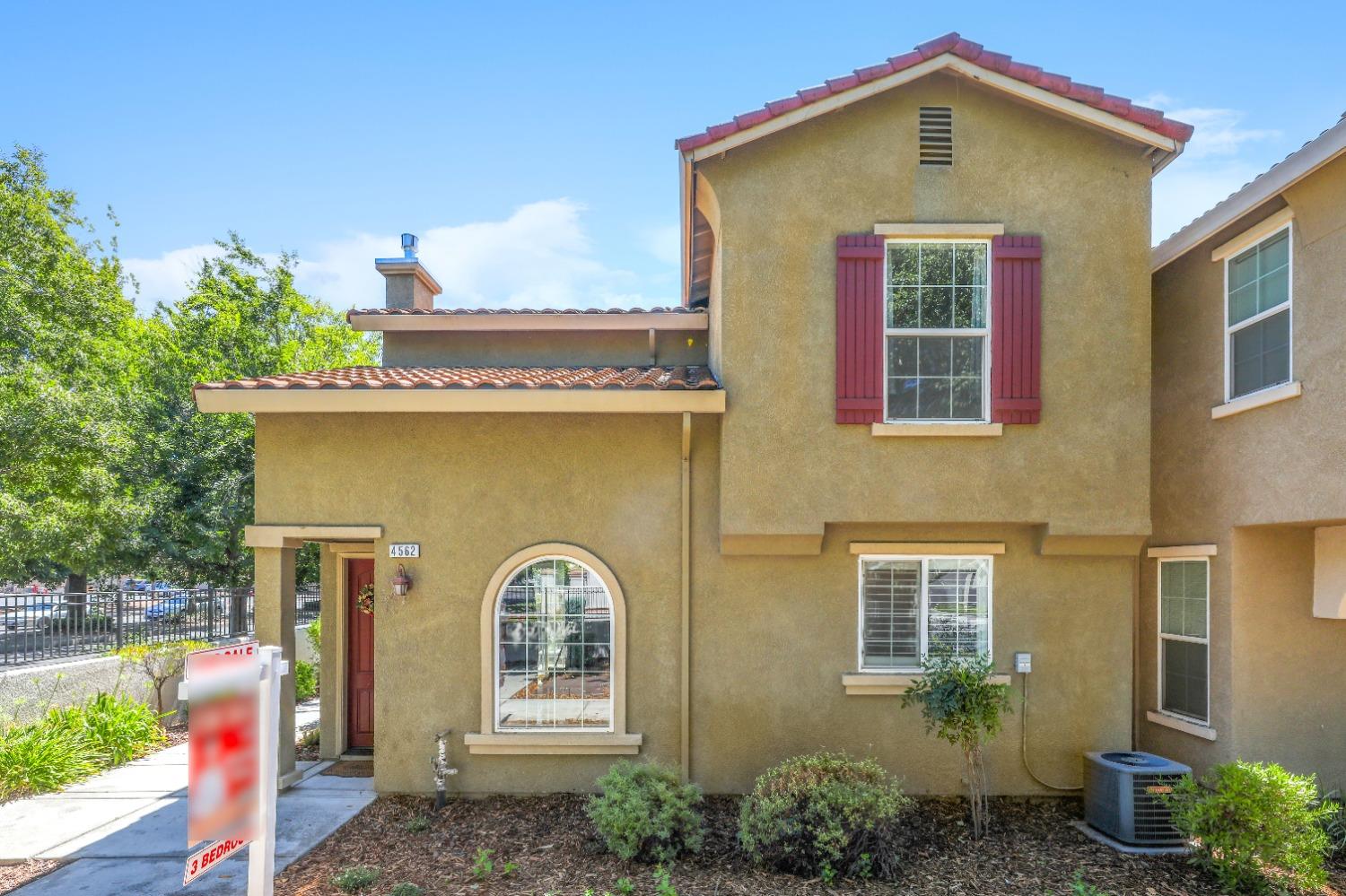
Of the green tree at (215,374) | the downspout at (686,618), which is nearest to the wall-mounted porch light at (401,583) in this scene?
the downspout at (686,618)

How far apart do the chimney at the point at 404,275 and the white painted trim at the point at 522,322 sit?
3.32ft

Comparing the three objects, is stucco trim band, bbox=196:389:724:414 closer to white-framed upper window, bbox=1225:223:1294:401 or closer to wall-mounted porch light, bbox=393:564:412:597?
wall-mounted porch light, bbox=393:564:412:597

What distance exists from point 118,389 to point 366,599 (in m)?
17.0

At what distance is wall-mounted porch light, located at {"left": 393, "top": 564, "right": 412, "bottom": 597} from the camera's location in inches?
318

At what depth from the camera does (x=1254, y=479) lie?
731cm

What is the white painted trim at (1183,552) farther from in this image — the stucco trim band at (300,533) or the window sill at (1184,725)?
the stucco trim band at (300,533)

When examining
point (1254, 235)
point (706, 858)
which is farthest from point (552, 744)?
point (1254, 235)

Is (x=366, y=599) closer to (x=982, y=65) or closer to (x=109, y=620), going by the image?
(x=109, y=620)

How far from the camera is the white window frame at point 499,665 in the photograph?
8.09m

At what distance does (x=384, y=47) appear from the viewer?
10164 mm

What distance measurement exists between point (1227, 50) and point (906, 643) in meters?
7.93

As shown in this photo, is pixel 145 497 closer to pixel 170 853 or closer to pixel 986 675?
pixel 170 853

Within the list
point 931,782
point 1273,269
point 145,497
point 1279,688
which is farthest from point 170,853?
point 145,497

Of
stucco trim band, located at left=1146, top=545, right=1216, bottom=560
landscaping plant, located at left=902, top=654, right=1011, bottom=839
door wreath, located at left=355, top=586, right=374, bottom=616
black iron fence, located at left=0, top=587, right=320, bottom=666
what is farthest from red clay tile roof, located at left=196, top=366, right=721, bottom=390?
stucco trim band, located at left=1146, top=545, right=1216, bottom=560
